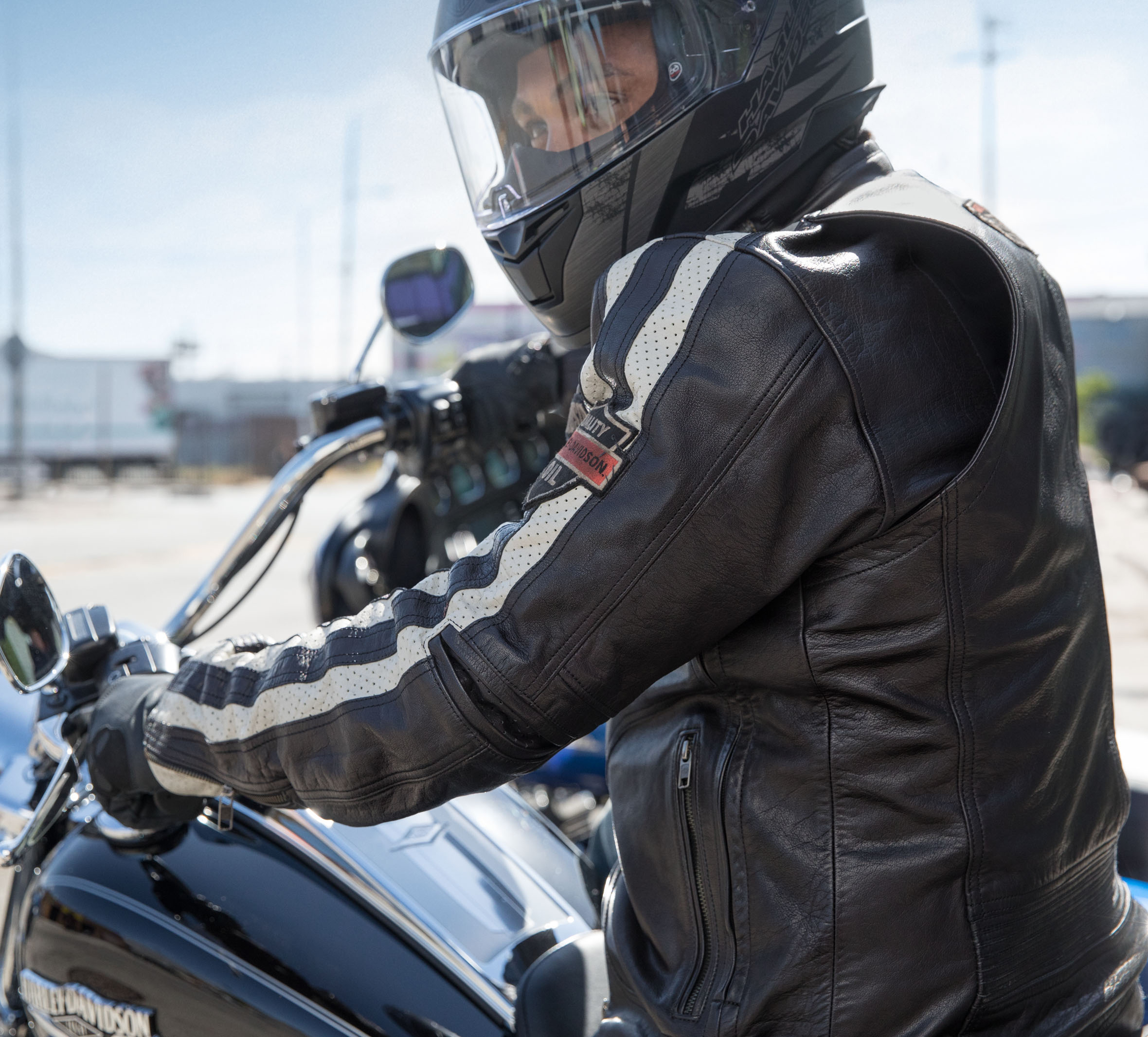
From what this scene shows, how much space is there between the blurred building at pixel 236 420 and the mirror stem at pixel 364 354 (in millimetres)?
29265

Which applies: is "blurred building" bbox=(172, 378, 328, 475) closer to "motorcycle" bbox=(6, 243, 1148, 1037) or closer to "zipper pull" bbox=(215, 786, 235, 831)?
"motorcycle" bbox=(6, 243, 1148, 1037)

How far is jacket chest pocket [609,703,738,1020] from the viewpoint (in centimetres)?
106

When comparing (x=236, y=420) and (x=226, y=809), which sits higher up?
(x=226, y=809)

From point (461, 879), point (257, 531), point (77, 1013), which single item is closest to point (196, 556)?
point (257, 531)

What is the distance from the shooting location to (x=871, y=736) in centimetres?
100

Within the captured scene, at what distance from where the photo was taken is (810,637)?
100cm

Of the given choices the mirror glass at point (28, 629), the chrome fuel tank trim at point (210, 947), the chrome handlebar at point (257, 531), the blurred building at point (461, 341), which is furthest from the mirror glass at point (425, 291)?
the blurred building at point (461, 341)

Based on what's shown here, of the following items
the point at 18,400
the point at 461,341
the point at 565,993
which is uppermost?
the point at 565,993

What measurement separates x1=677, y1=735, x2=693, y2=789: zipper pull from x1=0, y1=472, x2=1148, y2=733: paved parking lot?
73.8 inches

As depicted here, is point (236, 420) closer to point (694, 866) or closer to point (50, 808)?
point (50, 808)

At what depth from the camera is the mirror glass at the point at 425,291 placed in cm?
213

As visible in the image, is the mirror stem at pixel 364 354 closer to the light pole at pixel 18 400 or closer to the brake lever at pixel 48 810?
the brake lever at pixel 48 810

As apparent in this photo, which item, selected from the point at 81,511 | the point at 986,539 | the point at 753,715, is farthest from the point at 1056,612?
the point at 81,511

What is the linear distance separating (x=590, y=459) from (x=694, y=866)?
417mm
